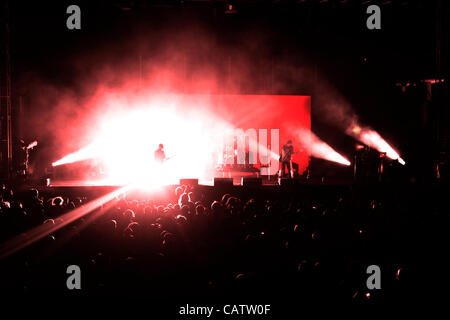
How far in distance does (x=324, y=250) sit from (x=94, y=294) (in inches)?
64.3

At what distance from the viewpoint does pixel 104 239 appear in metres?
3.20

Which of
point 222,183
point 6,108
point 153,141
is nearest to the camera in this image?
point 222,183

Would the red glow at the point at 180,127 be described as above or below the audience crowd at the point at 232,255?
above

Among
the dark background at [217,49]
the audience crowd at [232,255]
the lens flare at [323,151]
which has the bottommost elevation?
the audience crowd at [232,255]

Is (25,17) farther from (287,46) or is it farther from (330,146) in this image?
(330,146)

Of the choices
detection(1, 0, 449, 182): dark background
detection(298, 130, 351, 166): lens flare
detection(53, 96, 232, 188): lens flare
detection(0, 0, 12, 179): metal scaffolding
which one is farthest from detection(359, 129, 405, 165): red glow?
detection(0, 0, 12, 179): metal scaffolding

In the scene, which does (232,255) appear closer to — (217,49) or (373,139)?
(217,49)

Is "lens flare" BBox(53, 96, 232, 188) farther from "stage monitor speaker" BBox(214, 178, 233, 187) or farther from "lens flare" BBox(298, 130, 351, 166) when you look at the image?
"stage monitor speaker" BBox(214, 178, 233, 187)

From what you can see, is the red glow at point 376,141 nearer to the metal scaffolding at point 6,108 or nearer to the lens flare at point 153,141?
the lens flare at point 153,141

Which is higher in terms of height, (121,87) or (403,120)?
(121,87)

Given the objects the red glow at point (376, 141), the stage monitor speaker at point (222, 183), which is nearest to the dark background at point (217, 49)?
the red glow at point (376, 141)

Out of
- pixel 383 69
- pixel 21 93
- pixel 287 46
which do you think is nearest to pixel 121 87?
pixel 21 93

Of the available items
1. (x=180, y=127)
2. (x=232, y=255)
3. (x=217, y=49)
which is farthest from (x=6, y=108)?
(x=232, y=255)

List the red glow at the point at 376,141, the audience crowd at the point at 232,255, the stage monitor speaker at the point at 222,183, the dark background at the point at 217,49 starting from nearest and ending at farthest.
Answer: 1. the audience crowd at the point at 232,255
2. the stage monitor speaker at the point at 222,183
3. the dark background at the point at 217,49
4. the red glow at the point at 376,141
